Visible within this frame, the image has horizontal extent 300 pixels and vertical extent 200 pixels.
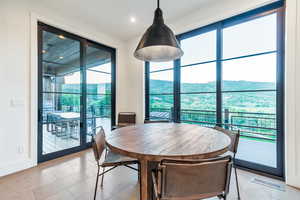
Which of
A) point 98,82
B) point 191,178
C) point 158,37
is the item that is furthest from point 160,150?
point 98,82

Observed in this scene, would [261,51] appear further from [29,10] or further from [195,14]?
[29,10]

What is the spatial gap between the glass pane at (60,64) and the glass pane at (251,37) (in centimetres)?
320

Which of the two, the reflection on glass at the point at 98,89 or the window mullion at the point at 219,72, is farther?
the reflection on glass at the point at 98,89

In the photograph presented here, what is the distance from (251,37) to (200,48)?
885 mm

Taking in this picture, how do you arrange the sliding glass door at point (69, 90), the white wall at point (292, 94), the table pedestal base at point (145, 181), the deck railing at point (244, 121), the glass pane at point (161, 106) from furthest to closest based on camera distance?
the glass pane at point (161, 106) → the sliding glass door at point (69, 90) → the deck railing at point (244, 121) → the white wall at point (292, 94) → the table pedestal base at point (145, 181)

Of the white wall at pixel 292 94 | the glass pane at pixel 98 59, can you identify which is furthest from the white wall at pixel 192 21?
the glass pane at pixel 98 59

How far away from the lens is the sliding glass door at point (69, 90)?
2750 mm

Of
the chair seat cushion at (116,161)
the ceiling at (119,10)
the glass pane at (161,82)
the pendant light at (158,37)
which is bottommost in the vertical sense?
the chair seat cushion at (116,161)

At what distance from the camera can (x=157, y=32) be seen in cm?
167

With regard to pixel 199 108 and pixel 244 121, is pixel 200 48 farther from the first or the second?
pixel 244 121

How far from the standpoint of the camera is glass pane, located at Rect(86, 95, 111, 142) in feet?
11.5

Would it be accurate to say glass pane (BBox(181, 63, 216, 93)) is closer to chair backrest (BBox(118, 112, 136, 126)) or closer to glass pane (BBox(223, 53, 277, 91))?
glass pane (BBox(223, 53, 277, 91))

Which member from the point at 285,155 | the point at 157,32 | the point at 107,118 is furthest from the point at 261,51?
the point at 107,118

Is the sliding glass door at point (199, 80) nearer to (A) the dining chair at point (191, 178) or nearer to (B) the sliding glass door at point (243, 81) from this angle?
(B) the sliding glass door at point (243, 81)
